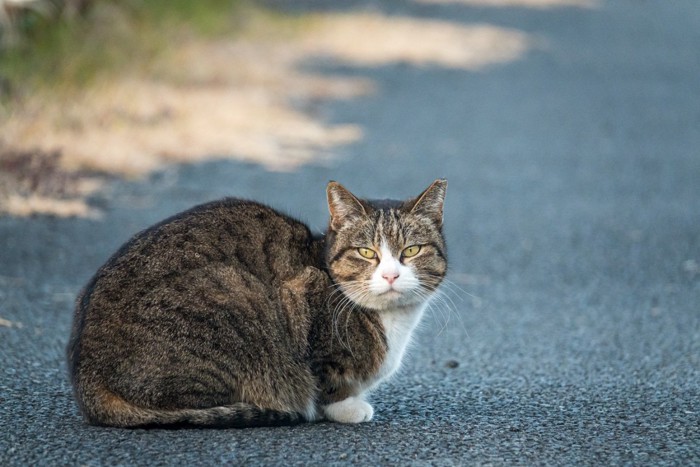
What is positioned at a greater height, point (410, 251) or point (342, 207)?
point (342, 207)

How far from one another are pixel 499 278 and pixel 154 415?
3.84 metres

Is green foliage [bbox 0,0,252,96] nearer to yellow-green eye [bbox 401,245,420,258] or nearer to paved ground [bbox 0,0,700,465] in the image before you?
paved ground [bbox 0,0,700,465]

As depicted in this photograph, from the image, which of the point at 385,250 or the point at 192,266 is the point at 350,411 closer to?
the point at 385,250

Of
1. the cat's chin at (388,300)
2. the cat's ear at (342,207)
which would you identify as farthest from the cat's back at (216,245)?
the cat's chin at (388,300)

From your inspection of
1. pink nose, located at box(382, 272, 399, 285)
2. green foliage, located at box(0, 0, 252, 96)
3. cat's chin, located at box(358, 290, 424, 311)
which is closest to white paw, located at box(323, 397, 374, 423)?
cat's chin, located at box(358, 290, 424, 311)

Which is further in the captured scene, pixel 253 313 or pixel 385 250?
pixel 385 250

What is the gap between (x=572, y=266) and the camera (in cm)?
780

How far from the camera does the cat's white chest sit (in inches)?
183

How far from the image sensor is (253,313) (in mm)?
4355

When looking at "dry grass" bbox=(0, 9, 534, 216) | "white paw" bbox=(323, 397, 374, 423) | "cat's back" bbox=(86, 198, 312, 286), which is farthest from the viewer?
"dry grass" bbox=(0, 9, 534, 216)

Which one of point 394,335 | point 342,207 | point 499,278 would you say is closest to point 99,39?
point 499,278

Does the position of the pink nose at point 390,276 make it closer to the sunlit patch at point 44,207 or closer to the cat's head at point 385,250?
the cat's head at point 385,250

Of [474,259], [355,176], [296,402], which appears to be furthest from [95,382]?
[355,176]

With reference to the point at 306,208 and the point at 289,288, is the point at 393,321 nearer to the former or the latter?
the point at 289,288
